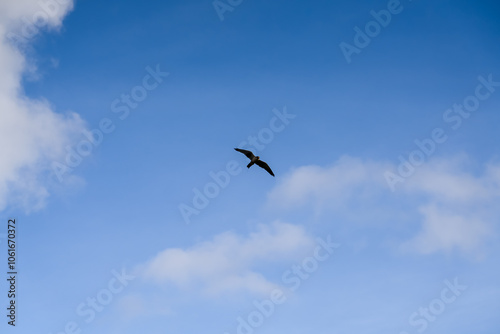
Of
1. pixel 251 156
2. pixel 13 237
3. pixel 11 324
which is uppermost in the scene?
pixel 251 156

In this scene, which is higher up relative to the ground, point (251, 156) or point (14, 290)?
point (251, 156)

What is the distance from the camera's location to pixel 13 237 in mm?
51812

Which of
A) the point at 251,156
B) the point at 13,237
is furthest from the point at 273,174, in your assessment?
the point at 13,237

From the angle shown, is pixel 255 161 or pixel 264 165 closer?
pixel 255 161

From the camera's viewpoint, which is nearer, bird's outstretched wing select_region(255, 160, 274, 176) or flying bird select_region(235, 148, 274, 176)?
flying bird select_region(235, 148, 274, 176)

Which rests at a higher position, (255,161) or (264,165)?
(264,165)

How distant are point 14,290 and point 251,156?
2138cm

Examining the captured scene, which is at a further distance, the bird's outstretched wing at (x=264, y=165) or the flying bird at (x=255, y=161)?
the bird's outstretched wing at (x=264, y=165)

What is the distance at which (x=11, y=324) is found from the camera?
51.0 metres

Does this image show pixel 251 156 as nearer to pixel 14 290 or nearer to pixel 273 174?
pixel 273 174

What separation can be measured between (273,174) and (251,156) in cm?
238

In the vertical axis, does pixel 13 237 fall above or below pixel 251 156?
below

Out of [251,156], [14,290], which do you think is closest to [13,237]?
[14,290]

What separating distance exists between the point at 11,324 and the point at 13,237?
668cm
